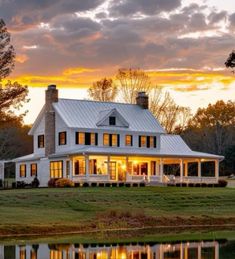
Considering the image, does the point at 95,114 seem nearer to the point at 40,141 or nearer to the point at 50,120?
the point at 50,120

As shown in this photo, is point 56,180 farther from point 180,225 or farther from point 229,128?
point 229,128

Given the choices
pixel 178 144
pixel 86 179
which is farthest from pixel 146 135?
pixel 86 179

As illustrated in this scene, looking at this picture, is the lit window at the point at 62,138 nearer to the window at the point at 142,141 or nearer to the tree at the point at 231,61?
the window at the point at 142,141

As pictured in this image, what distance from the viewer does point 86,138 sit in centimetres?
7806

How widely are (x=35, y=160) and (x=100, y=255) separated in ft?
158

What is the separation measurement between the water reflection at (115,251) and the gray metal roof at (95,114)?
38.6m

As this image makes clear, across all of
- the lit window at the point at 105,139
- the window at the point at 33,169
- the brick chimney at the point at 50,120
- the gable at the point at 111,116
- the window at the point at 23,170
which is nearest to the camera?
the lit window at the point at 105,139

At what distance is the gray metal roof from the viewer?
7862 centimetres

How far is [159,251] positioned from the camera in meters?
36.9

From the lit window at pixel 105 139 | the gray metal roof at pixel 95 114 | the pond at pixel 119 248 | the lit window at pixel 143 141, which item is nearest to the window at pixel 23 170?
the gray metal roof at pixel 95 114

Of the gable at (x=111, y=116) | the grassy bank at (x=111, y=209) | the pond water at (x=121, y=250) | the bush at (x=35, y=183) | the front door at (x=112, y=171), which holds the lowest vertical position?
the pond water at (x=121, y=250)

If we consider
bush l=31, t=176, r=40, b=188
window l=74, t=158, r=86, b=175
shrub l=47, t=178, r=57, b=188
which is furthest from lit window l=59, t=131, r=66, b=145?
shrub l=47, t=178, r=57, b=188

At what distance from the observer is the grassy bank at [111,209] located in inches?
1874

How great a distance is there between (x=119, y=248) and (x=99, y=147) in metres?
40.2
